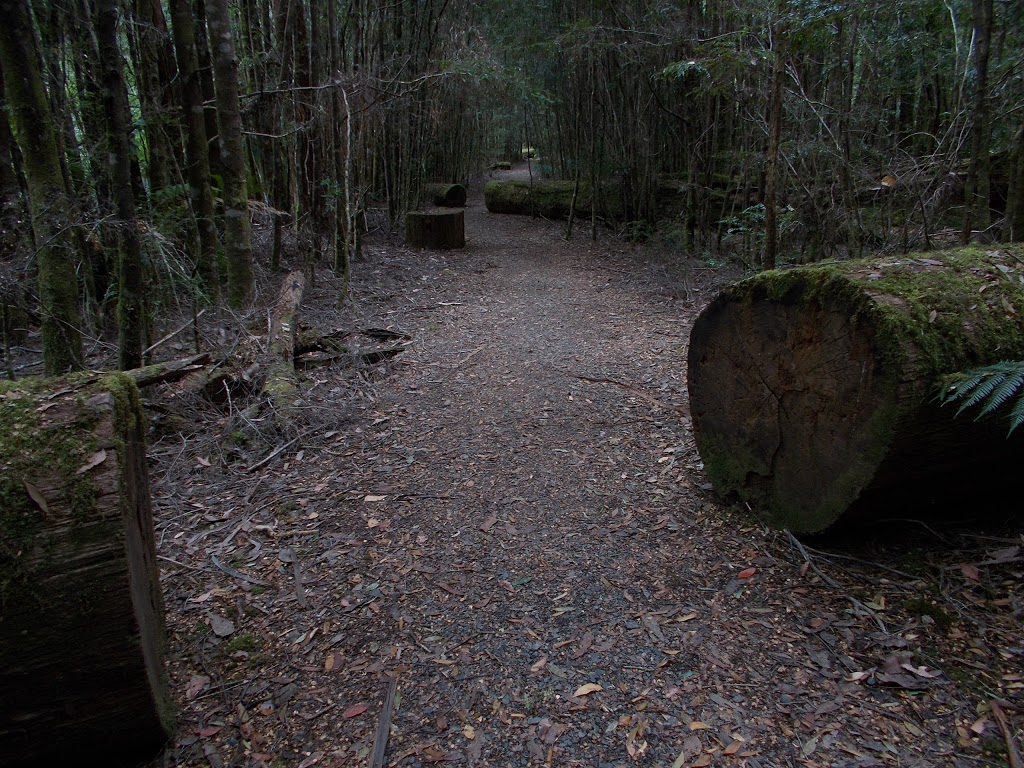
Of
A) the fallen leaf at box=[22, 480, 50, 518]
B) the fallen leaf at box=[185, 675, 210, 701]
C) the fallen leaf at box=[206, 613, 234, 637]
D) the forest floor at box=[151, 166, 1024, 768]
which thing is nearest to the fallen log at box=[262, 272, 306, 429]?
the forest floor at box=[151, 166, 1024, 768]

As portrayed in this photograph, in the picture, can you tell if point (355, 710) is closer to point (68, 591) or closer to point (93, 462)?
point (68, 591)

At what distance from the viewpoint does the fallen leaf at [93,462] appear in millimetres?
1473

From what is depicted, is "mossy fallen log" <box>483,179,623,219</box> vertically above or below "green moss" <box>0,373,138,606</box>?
above

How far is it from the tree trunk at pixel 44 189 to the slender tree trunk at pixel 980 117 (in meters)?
5.49

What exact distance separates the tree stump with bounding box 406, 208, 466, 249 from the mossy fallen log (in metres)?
2.86

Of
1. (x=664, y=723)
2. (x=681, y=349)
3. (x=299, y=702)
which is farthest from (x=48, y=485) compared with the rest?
(x=681, y=349)

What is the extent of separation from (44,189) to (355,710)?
309 centimetres

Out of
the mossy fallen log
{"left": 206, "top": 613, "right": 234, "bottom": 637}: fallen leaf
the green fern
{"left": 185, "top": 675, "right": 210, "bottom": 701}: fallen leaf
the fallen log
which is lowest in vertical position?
{"left": 206, "top": 613, "right": 234, "bottom": 637}: fallen leaf

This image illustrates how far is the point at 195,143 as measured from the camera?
5.41 meters

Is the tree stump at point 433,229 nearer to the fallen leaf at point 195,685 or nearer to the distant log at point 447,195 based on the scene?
the distant log at point 447,195

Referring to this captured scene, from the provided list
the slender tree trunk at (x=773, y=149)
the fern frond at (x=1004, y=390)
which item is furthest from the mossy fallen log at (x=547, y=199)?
the fern frond at (x=1004, y=390)

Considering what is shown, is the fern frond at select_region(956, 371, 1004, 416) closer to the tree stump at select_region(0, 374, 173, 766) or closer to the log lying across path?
the log lying across path

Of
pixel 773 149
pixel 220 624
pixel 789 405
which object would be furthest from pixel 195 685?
pixel 773 149

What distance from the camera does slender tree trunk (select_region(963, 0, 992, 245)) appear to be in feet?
13.0
